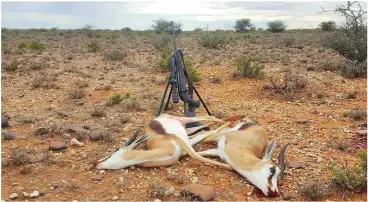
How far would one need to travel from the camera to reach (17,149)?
17.2ft

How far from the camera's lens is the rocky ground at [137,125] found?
13.9 ft

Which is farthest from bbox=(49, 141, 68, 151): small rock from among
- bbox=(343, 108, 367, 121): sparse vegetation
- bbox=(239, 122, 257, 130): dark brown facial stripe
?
bbox=(343, 108, 367, 121): sparse vegetation

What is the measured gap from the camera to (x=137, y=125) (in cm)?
647

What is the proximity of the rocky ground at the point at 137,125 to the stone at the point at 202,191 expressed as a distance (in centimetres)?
4

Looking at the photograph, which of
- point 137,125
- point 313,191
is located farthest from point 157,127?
point 313,191

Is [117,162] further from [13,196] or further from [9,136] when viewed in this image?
[9,136]

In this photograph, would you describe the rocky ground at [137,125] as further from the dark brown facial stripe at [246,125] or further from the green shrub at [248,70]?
the dark brown facial stripe at [246,125]

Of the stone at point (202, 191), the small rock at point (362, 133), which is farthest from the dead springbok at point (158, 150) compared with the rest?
the small rock at point (362, 133)

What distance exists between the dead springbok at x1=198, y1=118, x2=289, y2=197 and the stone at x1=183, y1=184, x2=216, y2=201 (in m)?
0.43

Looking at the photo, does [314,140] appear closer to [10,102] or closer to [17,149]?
[17,149]

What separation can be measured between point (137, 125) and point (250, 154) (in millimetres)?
2561

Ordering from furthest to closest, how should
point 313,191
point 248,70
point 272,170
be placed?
point 248,70, point 313,191, point 272,170

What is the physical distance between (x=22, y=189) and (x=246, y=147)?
246cm

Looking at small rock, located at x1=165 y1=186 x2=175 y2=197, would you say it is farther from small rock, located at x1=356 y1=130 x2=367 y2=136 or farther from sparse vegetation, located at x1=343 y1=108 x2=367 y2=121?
sparse vegetation, located at x1=343 y1=108 x2=367 y2=121
